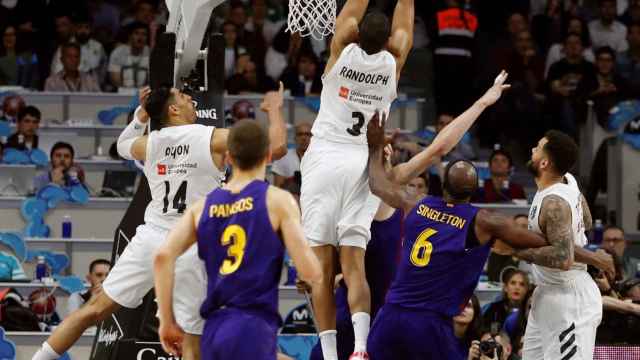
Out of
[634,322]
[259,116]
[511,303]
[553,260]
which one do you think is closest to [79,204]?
[259,116]

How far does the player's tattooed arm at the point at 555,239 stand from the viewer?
982 centimetres

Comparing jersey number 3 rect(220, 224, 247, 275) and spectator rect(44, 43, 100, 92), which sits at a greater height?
spectator rect(44, 43, 100, 92)

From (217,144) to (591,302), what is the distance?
2906mm

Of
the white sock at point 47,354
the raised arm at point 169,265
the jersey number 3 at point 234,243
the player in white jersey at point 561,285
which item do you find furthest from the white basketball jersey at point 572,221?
the white sock at point 47,354

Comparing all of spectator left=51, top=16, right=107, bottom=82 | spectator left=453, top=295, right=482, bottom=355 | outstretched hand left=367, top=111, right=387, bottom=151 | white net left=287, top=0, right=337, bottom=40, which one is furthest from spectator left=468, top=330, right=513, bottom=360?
spectator left=51, top=16, right=107, bottom=82

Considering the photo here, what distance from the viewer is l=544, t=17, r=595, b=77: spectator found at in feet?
63.1

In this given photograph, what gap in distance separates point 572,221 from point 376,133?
5.10 ft

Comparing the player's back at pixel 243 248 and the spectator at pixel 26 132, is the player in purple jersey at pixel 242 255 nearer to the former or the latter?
the player's back at pixel 243 248

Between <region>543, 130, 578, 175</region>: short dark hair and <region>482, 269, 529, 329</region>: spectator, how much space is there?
11.0 feet

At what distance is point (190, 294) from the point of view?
9.89 meters

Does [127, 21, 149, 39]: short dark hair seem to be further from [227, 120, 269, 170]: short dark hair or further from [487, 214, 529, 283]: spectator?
[227, 120, 269, 170]: short dark hair

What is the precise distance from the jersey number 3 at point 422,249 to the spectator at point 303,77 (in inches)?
336

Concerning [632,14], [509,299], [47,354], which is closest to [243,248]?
[47,354]

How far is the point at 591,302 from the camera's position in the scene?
10.3 meters
